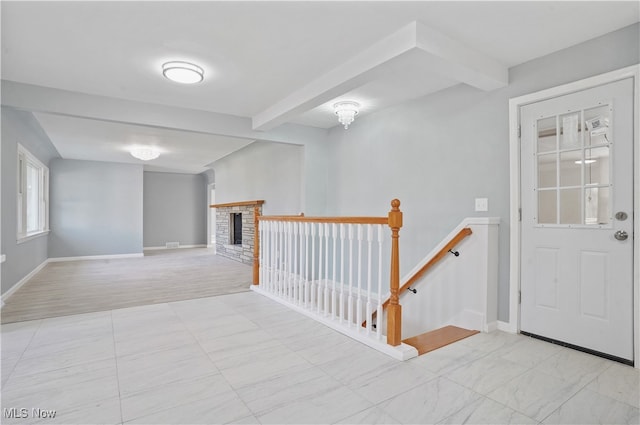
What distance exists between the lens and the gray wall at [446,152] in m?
2.65

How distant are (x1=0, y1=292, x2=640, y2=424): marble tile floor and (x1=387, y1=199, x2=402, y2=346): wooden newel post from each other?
18cm

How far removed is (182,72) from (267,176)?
354 cm

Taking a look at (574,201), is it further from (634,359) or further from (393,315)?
(393,315)

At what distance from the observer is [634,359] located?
2.28m

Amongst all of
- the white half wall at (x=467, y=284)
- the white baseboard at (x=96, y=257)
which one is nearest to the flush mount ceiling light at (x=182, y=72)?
the white half wall at (x=467, y=284)

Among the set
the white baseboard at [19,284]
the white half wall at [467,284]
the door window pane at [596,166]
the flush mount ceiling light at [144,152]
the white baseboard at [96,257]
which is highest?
the flush mount ceiling light at [144,152]

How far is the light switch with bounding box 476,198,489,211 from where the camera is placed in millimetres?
3158

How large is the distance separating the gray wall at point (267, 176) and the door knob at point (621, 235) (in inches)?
142

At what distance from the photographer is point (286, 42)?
8.56 feet

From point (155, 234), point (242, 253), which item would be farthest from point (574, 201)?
point (155, 234)

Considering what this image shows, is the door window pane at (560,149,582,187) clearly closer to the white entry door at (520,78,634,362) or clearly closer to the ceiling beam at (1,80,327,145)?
the white entry door at (520,78,634,362)

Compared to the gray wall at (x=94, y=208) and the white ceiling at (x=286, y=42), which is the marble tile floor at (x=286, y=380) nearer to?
the white ceiling at (x=286, y=42)

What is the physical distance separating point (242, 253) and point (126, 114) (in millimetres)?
4095

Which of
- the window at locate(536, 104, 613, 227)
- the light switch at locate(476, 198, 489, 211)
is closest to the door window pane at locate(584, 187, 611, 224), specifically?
the window at locate(536, 104, 613, 227)
